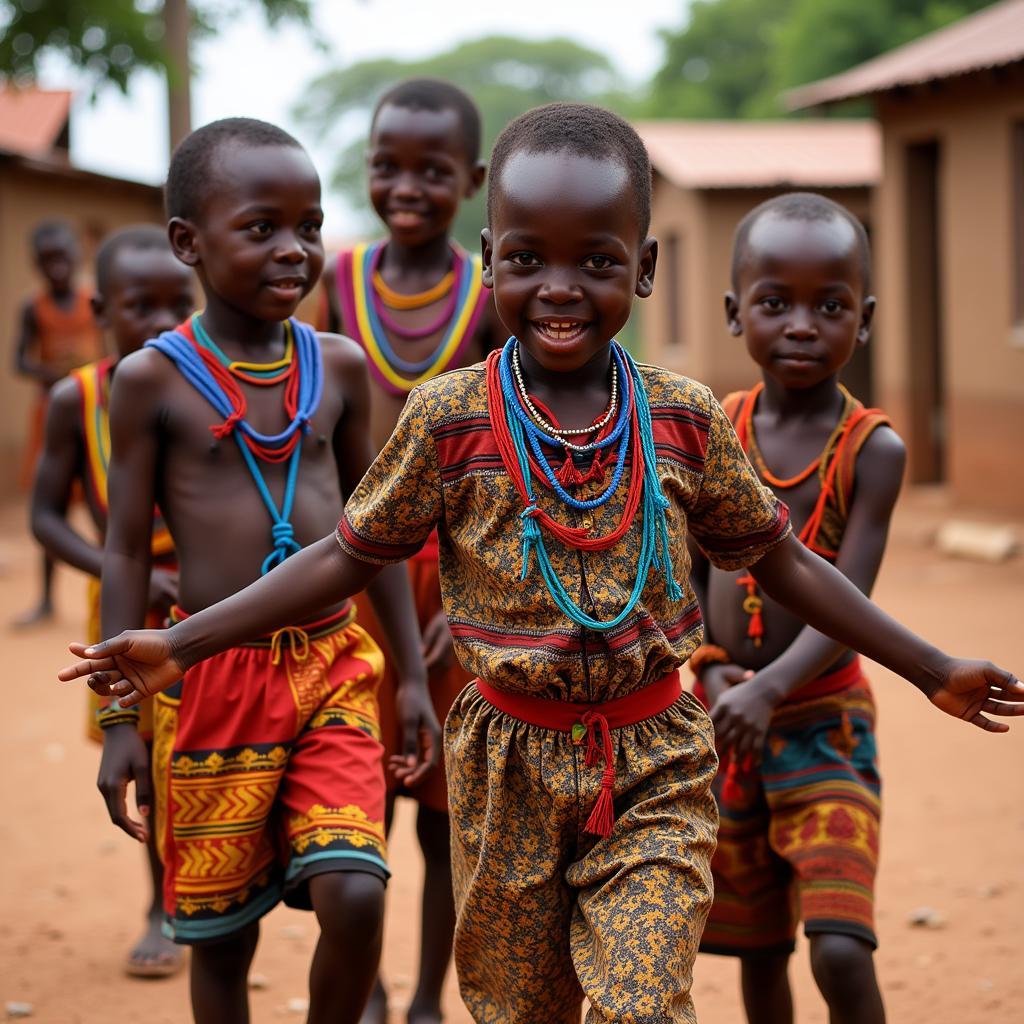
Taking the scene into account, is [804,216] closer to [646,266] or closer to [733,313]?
[733,313]

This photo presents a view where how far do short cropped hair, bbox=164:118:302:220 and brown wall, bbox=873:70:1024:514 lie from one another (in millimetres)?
10440

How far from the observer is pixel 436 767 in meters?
3.67

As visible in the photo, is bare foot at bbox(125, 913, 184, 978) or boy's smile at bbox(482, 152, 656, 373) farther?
bare foot at bbox(125, 913, 184, 978)

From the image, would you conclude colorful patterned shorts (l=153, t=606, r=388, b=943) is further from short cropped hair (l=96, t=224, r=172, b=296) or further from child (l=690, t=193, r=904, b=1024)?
short cropped hair (l=96, t=224, r=172, b=296)

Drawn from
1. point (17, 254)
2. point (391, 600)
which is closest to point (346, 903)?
point (391, 600)

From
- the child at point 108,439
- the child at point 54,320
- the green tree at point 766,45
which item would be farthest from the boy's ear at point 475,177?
the green tree at point 766,45

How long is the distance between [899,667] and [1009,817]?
3151 mm

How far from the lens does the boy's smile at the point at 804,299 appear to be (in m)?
3.23

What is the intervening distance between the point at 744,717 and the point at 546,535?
79cm

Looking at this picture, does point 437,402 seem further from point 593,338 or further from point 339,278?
point 339,278

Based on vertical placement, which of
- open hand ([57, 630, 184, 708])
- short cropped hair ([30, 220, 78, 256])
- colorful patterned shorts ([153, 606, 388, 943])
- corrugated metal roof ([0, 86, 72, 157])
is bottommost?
colorful patterned shorts ([153, 606, 388, 943])

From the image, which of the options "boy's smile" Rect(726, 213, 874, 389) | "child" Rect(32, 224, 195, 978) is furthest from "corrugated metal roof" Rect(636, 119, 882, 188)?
"boy's smile" Rect(726, 213, 874, 389)

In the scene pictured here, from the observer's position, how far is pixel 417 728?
10.8 ft

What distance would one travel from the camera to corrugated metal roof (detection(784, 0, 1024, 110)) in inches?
496
